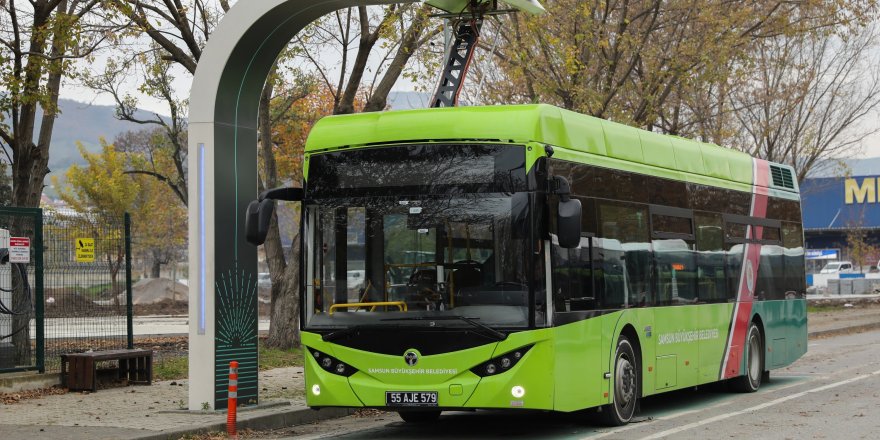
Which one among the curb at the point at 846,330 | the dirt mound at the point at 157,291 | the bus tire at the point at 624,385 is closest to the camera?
the bus tire at the point at 624,385

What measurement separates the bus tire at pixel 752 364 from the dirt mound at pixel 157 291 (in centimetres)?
4428

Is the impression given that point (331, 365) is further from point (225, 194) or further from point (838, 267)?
point (838, 267)

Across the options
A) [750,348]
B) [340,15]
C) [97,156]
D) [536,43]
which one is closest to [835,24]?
[536,43]

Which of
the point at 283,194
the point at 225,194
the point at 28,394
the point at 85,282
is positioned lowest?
the point at 28,394

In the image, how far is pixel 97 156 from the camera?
66.6 m

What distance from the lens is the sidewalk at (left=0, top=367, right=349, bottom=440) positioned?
41.3ft

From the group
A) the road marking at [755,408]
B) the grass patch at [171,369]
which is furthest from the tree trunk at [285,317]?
the road marking at [755,408]

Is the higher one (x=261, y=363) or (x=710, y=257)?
(x=710, y=257)

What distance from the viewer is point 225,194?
1495 centimetres

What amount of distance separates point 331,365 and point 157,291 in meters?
51.3

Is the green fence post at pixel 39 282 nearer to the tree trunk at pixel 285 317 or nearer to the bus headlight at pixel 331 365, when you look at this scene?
the bus headlight at pixel 331 365

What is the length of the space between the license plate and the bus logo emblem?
27 cm

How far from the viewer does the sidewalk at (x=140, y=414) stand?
12602mm

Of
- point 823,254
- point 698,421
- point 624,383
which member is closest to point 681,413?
point 698,421
